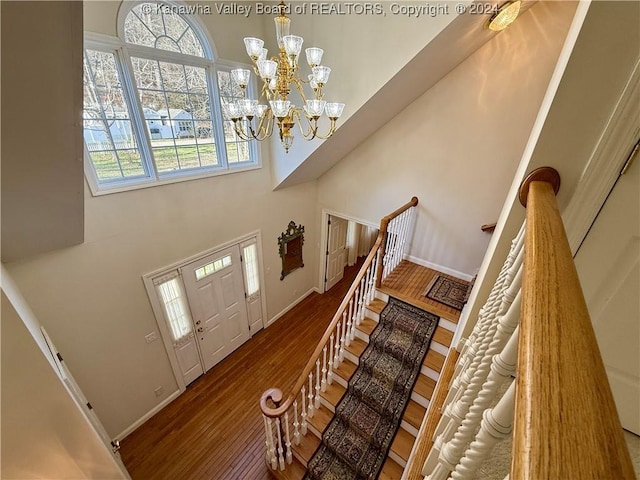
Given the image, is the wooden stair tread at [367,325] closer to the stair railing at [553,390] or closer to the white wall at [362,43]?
the white wall at [362,43]

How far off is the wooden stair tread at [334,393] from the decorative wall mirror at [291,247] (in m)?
2.34

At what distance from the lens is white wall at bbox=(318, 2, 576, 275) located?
2.59 meters

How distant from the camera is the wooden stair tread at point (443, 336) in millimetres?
2738

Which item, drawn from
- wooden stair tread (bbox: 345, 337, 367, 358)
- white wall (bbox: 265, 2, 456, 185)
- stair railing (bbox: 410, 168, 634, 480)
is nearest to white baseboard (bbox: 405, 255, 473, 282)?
wooden stair tread (bbox: 345, 337, 367, 358)

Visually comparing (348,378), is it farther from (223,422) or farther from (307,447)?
(223,422)

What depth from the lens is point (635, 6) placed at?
884 millimetres

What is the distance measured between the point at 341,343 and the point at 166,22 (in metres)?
3.59

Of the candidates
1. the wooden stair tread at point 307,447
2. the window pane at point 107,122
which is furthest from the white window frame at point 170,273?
the wooden stair tread at point 307,447

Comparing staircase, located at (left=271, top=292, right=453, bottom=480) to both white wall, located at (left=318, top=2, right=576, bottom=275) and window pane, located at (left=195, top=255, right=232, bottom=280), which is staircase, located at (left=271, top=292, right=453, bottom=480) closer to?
white wall, located at (left=318, top=2, right=576, bottom=275)

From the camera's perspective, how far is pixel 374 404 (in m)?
Answer: 2.55

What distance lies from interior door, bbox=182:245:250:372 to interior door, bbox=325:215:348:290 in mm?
1931

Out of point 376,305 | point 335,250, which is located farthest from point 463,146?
point 335,250

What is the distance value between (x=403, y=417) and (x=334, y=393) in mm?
676

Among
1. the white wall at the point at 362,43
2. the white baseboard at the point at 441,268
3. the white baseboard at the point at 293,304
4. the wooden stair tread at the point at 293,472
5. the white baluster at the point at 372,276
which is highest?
the white wall at the point at 362,43
